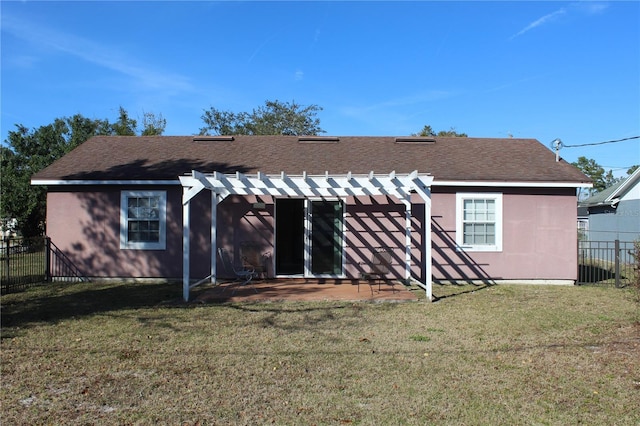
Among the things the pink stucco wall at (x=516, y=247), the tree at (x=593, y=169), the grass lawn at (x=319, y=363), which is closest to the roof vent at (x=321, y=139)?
the pink stucco wall at (x=516, y=247)

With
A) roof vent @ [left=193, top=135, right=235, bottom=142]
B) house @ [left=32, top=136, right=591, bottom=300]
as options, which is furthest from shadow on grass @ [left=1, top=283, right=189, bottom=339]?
roof vent @ [left=193, top=135, right=235, bottom=142]

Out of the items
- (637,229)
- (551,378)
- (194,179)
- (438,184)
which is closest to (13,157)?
(194,179)

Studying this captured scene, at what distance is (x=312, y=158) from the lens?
41.3ft

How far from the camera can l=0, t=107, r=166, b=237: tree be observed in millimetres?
25422

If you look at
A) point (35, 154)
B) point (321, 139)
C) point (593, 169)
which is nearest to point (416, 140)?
point (321, 139)

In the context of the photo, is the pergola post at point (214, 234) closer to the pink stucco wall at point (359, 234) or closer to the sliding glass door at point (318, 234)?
the pink stucco wall at point (359, 234)

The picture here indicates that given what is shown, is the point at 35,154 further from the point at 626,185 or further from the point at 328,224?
the point at 626,185

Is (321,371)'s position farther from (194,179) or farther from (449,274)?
(449,274)

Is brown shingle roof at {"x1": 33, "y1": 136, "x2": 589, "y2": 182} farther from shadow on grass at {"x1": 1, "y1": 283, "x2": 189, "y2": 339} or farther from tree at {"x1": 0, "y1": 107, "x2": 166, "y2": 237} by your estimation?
tree at {"x1": 0, "y1": 107, "x2": 166, "y2": 237}

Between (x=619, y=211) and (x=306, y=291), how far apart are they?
2012 cm

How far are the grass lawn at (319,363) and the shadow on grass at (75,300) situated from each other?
0.08 metres

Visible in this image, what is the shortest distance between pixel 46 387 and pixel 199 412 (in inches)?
69.2

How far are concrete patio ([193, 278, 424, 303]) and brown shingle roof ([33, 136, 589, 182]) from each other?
9.24 ft

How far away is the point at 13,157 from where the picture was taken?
28625 mm
